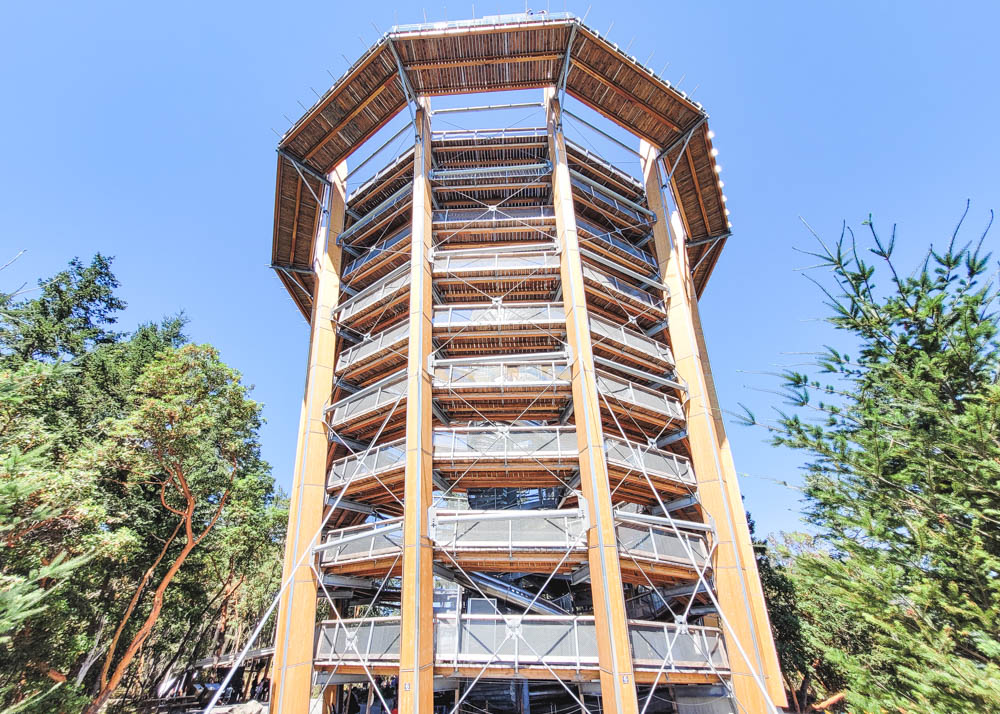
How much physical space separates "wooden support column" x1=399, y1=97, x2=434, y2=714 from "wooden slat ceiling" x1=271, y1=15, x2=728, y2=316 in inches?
126

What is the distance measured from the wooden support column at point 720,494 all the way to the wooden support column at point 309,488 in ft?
36.6

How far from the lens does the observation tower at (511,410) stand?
1119cm

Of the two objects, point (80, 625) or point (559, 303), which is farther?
point (80, 625)

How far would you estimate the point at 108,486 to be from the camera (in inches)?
724

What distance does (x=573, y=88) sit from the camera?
17.0 m

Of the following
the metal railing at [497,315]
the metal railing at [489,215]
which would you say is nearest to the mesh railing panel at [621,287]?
the metal railing at [497,315]

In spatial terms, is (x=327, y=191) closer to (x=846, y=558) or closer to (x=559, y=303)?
(x=559, y=303)

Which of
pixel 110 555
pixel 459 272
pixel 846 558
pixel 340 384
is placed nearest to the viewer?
pixel 846 558

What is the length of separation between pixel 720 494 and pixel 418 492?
A: 8761mm

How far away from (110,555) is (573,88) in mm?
22932

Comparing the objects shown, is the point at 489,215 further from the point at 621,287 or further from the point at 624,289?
the point at 624,289

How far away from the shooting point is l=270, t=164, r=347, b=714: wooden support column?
11898 millimetres

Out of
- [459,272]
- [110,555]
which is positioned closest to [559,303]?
[459,272]

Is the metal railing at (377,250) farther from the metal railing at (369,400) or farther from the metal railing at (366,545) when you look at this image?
the metal railing at (366,545)
